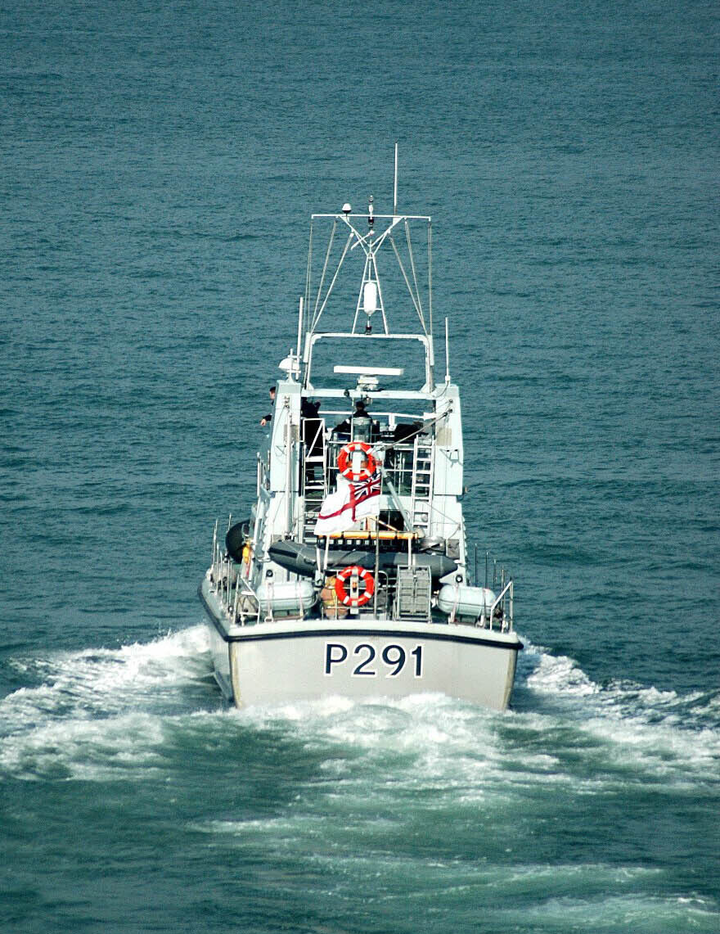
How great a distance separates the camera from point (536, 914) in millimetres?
19359

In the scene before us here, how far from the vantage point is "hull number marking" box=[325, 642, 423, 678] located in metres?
24.0

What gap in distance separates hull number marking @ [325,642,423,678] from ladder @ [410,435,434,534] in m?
3.43

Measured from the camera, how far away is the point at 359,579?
25172 mm

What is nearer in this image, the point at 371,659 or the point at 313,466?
the point at 371,659

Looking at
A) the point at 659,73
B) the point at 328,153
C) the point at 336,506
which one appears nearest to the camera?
the point at 336,506

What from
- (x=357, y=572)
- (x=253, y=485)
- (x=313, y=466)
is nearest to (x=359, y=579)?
(x=357, y=572)

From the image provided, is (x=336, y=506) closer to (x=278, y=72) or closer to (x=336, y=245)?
(x=336, y=245)

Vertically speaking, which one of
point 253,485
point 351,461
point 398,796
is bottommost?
point 398,796

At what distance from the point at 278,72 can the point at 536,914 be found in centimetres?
8067

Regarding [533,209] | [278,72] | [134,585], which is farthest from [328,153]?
[134,585]

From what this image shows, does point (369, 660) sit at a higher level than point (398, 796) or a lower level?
higher

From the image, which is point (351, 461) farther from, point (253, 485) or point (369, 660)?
point (253, 485)

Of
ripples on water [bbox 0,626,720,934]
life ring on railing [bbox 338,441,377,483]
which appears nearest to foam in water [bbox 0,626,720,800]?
ripples on water [bbox 0,626,720,934]

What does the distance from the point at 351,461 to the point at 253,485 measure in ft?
38.9
